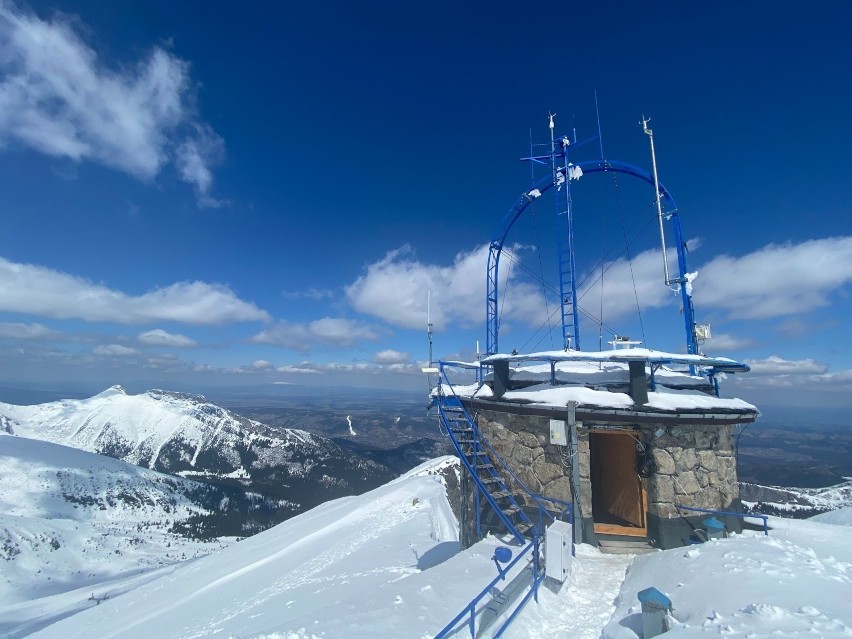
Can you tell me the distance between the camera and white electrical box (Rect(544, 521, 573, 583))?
861cm

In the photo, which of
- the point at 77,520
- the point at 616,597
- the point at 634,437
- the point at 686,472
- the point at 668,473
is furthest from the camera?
the point at 77,520

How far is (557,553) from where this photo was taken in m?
8.62

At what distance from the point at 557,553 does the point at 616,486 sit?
7690 millimetres

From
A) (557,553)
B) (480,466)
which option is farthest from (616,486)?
(557,553)

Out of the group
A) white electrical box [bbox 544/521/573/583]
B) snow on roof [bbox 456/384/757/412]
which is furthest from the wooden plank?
white electrical box [bbox 544/521/573/583]

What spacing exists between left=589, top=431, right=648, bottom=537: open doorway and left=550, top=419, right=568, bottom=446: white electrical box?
2.52 meters

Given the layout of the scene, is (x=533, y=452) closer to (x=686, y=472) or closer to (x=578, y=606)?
(x=686, y=472)

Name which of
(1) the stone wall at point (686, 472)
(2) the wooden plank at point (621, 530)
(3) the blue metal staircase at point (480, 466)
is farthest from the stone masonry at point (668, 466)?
(2) the wooden plank at point (621, 530)

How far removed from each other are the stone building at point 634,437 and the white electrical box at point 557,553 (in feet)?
7.98

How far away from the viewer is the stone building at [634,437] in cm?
1104

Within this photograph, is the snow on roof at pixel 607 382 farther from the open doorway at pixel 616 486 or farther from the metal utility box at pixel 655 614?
the metal utility box at pixel 655 614

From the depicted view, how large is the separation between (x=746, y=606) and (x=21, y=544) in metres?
175

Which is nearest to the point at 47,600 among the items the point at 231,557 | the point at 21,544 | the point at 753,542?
the point at 21,544

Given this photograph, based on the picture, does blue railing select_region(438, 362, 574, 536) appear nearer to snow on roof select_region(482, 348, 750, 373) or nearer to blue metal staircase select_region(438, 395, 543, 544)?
blue metal staircase select_region(438, 395, 543, 544)
